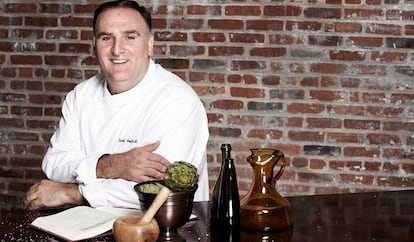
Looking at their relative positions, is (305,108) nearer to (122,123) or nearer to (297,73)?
(297,73)

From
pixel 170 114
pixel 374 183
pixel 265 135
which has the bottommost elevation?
pixel 374 183

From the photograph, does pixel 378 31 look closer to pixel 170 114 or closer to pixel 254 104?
pixel 254 104

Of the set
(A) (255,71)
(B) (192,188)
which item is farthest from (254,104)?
(B) (192,188)

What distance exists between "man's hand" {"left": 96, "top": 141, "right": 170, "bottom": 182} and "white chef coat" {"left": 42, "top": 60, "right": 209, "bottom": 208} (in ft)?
0.16

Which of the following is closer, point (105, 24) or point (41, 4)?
point (105, 24)

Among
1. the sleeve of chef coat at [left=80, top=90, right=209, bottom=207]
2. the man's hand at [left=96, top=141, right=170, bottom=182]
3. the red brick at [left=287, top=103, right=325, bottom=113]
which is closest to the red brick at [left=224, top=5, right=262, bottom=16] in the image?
the red brick at [left=287, top=103, right=325, bottom=113]

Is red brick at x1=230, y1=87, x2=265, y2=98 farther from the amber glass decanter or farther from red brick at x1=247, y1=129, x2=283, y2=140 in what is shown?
the amber glass decanter

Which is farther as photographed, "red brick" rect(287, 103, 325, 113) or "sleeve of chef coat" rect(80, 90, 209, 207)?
"red brick" rect(287, 103, 325, 113)

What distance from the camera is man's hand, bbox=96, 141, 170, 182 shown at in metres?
2.31

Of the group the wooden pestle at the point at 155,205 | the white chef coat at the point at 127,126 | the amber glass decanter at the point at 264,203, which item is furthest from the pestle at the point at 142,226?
the white chef coat at the point at 127,126

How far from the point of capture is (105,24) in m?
2.64

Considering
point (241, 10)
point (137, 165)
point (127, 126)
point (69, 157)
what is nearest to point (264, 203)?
point (137, 165)

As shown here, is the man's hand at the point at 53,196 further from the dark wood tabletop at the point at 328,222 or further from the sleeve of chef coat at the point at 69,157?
the dark wood tabletop at the point at 328,222

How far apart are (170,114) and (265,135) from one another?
47.8 inches
